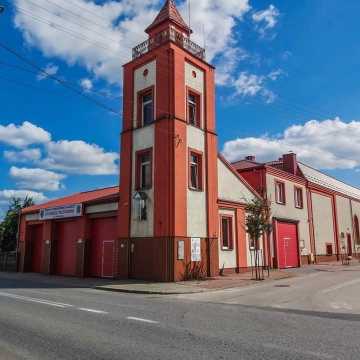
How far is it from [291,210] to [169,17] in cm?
1752

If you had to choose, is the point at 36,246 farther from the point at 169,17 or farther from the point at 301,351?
the point at 301,351

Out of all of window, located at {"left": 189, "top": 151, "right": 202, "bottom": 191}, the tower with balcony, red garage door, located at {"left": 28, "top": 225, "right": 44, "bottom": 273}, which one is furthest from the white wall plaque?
red garage door, located at {"left": 28, "top": 225, "right": 44, "bottom": 273}

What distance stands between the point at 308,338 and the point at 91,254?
2004 cm

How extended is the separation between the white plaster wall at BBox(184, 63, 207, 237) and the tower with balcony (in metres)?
0.05

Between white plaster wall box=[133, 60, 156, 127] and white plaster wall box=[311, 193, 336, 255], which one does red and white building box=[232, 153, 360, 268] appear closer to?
white plaster wall box=[311, 193, 336, 255]

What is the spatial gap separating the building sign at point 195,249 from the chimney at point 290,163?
18150 millimetres

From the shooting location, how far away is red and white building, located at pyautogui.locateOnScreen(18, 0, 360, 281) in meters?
21.3

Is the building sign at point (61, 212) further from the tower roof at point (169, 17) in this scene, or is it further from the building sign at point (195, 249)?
the tower roof at point (169, 17)

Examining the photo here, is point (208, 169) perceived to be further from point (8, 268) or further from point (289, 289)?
point (8, 268)

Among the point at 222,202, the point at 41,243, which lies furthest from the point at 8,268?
the point at 222,202

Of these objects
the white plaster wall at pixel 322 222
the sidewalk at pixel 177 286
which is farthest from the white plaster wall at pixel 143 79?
the white plaster wall at pixel 322 222

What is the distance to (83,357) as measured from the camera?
6.14m

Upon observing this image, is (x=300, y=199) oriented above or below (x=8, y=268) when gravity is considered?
above

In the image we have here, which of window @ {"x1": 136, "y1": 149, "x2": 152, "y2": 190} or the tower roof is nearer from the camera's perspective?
window @ {"x1": 136, "y1": 149, "x2": 152, "y2": 190}
